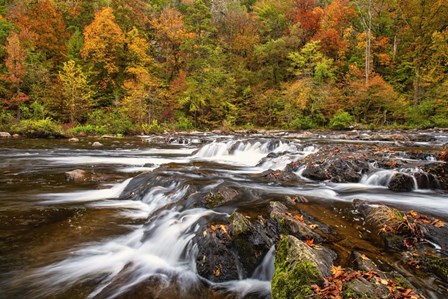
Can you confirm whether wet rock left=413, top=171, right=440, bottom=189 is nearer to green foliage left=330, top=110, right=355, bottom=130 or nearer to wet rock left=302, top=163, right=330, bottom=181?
wet rock left=302, top=163, right=330, bottom=181

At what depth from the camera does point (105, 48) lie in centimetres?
3025

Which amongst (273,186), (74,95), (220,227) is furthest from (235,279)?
(74,95)

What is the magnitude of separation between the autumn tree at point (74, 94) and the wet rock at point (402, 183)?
26.7m

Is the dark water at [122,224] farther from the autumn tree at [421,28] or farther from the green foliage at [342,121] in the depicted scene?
the autumn tree at [421,28]

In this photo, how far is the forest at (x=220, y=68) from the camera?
24266 mm

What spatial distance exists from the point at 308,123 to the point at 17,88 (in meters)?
26.7

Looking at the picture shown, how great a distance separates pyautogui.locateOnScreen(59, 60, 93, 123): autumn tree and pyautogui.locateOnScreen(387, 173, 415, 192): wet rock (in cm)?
2671

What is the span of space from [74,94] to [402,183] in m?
27.3

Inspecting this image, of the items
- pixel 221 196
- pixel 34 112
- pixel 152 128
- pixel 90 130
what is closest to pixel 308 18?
pixel 152 128

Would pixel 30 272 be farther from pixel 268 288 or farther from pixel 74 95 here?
pixel 74 95

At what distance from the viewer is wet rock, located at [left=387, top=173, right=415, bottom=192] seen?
6587 mm

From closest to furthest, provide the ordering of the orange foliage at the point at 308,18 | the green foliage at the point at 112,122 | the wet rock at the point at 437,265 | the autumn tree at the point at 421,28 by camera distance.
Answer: the wet rock at the point at 437,265
the green foliage at the point at 112,122
the autumn tree at the point at 421,28
the orange foliage at the point at 308,18

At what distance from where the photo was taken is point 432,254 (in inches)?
132

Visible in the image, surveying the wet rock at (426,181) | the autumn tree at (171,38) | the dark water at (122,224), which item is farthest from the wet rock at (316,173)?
the autumn tree at (171,38)
